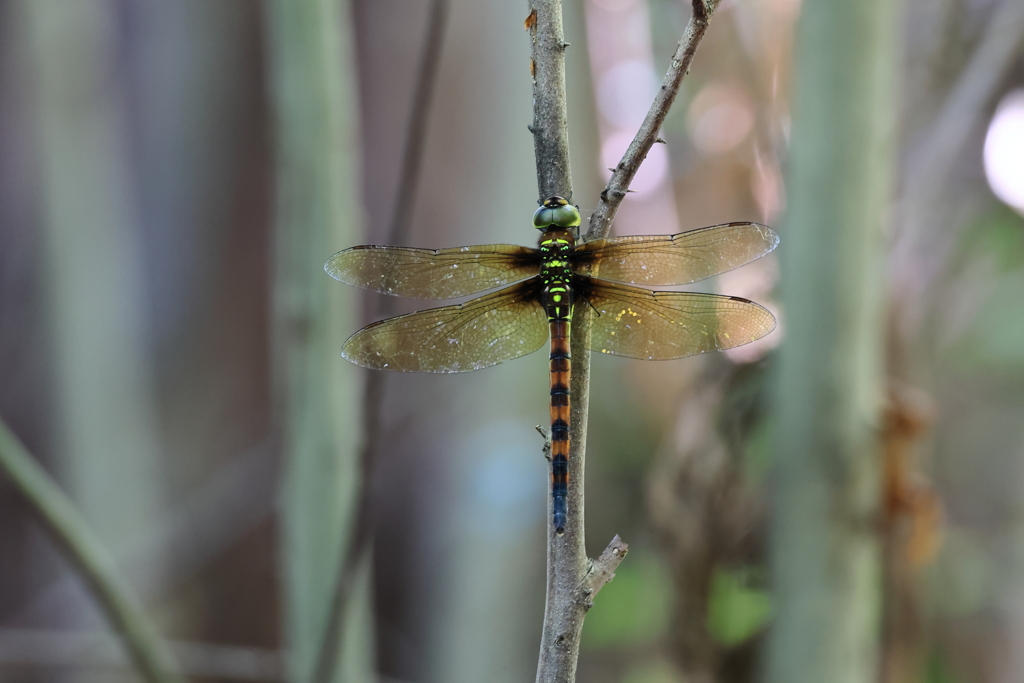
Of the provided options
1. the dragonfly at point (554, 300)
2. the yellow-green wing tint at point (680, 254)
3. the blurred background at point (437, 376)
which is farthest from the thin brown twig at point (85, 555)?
the yellow-green wing tint at point (680, 254)

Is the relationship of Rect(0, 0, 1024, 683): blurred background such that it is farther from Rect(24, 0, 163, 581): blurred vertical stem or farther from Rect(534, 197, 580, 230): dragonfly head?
Rect(534, 197, 580, 230): dragonfly head

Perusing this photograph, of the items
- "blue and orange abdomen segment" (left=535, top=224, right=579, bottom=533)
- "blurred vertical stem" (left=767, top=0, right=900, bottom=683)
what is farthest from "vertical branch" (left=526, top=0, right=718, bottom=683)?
"blurred vertical stem" (left=767, top=0, right=900, bottom=683)

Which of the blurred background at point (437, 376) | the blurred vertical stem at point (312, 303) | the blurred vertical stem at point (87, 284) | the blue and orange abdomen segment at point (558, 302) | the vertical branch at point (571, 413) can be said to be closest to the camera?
the vertical branch at point (571, 413)

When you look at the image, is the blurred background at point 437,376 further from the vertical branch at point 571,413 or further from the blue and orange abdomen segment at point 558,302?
the vertical branch at point 571,413

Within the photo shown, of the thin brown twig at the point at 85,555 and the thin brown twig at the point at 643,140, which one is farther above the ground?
the thin brown twig at the point at 643,140

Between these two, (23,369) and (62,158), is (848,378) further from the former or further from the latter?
(23,369)

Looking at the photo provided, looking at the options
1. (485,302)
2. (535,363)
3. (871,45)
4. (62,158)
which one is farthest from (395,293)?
(62,158)

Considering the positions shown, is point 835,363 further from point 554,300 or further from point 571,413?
point 571,413
